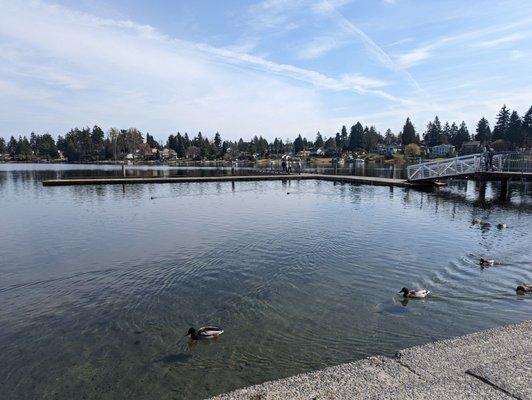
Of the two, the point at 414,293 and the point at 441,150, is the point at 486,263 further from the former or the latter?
the point at 441,150

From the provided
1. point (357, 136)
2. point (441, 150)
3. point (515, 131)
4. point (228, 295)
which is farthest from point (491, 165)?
point (357, 136)

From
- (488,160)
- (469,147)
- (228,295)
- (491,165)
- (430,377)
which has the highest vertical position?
(469,147)

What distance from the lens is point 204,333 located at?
34.4 ft

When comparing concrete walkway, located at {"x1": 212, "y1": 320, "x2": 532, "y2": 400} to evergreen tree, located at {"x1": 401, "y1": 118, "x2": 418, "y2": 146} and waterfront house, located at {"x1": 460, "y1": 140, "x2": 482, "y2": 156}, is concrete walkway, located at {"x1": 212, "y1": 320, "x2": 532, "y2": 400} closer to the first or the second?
waterfront house, located at {"x1": 460, "y1": 140, "x2": 482, "y2": 156}

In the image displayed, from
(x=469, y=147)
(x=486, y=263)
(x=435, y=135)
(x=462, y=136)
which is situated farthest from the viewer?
(x=435, y=135)

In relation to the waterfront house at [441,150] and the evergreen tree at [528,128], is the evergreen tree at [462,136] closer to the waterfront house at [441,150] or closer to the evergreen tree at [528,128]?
the waterfront house at [441,150]

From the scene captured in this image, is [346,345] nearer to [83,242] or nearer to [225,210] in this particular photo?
[83,242]

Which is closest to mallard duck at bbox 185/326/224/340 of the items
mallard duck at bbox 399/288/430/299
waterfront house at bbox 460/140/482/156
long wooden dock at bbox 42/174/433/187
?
mallard duck at bbox 399/288/430/299

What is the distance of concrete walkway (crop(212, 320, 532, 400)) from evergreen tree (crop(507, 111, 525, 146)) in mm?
142746

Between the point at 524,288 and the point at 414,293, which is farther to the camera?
the point at 524,288

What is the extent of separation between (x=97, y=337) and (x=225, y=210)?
2215 centimetres

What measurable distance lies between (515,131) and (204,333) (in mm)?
146088

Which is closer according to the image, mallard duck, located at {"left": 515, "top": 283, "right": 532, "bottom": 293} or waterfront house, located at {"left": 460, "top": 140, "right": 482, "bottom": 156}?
mallard duck, located at {"left": 515, "top": 283, "right": 532, "bottom": 293}

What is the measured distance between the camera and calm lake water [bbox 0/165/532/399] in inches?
370
